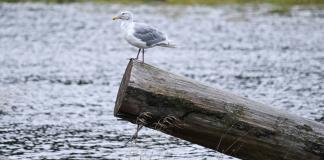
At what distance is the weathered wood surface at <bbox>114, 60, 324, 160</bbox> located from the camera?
29.4 feet

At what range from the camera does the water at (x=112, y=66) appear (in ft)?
50.5

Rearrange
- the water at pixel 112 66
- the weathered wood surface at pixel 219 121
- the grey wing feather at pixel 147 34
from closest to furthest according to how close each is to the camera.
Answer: the weathered wood surface at pixel 219 121 → the grey wing feather at pixel 147 34 → the water at pixel 112 66

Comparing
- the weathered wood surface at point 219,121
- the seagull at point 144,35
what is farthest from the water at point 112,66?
the weathered wood surface at point 219,121

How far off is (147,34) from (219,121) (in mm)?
2117

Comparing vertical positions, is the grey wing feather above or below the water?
above

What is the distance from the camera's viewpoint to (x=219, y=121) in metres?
9.05

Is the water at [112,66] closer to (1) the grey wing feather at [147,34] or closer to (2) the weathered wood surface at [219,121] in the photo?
(1) the grey wing feather at [147,34]

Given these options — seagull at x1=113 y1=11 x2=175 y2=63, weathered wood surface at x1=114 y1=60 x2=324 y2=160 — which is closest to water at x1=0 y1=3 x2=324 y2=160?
seagull at x1=113 y1=11 x2=175 y2=63

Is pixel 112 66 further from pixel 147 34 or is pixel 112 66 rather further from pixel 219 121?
pixel 219 121

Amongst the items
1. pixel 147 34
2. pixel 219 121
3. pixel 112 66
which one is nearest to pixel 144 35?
pixel 147 34

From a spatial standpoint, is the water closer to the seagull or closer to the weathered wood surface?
the seagull

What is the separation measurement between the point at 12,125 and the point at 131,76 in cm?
878

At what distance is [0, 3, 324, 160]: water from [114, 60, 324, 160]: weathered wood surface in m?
2.90

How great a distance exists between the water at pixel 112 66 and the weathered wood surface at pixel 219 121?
2903mm
